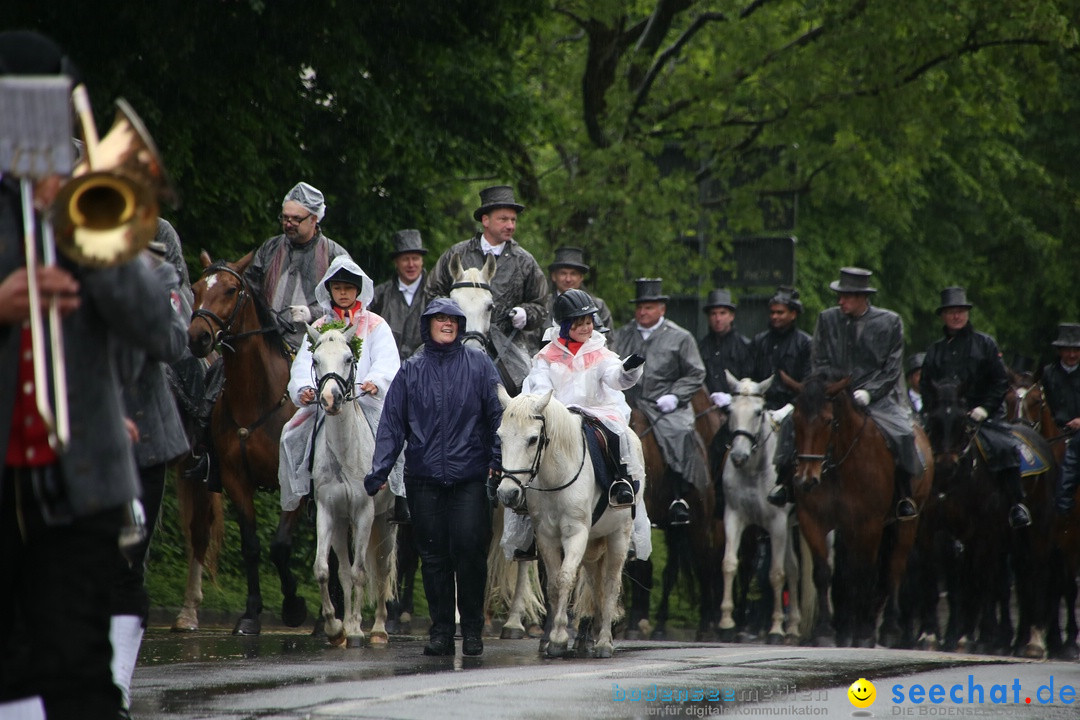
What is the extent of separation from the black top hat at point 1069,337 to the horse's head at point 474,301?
777 centimetres

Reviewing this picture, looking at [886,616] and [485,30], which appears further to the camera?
[485,30]

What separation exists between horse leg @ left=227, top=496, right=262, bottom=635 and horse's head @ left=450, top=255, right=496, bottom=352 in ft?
7.58

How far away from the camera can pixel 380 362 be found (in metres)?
12.8

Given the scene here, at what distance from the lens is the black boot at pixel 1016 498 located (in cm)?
1666

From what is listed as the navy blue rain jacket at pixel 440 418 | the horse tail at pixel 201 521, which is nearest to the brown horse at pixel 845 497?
the navy blue rain jacket at pixel 440 418

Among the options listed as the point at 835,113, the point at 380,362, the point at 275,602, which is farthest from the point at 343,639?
the point at 835,113

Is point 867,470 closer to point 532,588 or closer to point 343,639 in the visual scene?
point 532,588

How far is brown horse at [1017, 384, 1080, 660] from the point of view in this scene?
1666 centimetres

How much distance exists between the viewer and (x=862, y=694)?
9016mm

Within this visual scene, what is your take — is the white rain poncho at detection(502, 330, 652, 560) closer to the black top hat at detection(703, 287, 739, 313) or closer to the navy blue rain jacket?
the navy blue rain jacket

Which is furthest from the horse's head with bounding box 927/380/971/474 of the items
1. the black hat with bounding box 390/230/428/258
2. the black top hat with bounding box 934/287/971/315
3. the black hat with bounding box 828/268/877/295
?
the black hat with bounding box 390/230/428/258

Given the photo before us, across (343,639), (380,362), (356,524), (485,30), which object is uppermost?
(485,30)

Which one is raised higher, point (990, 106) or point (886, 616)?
point (990, 106)

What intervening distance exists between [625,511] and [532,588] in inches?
112
